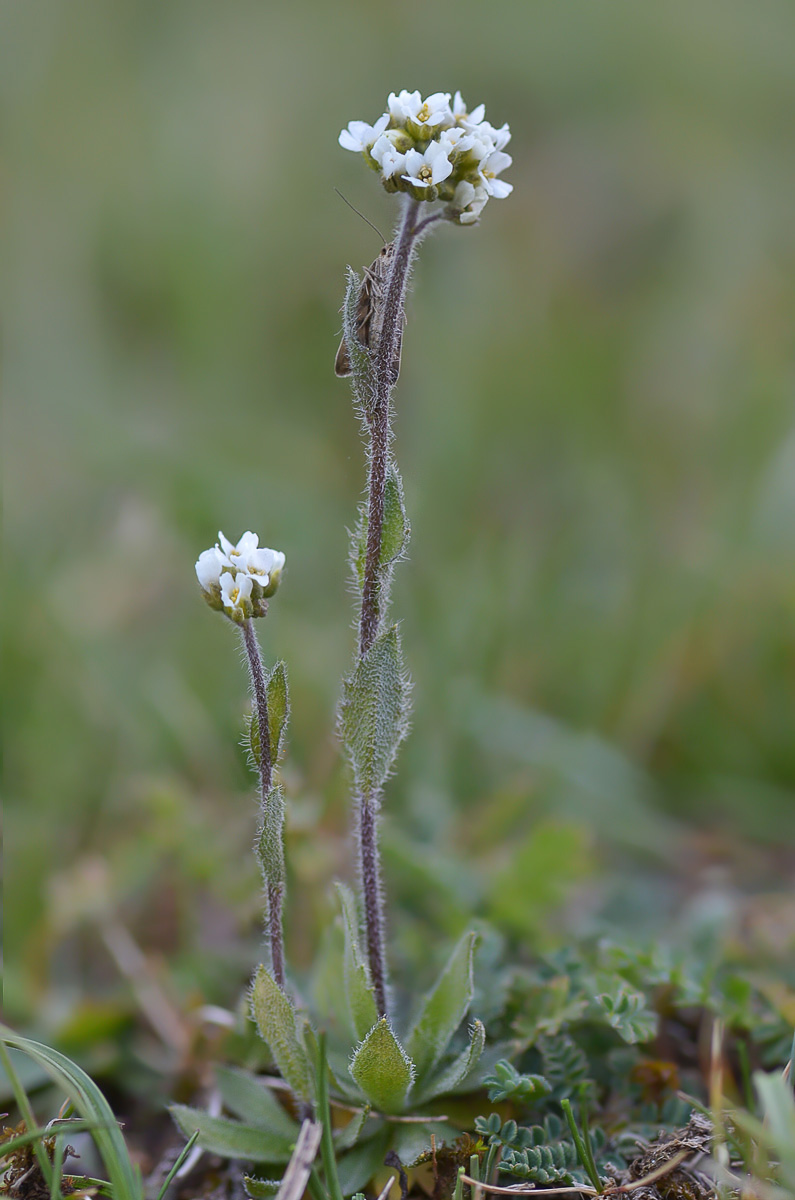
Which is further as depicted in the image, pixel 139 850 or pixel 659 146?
pixel 659 146

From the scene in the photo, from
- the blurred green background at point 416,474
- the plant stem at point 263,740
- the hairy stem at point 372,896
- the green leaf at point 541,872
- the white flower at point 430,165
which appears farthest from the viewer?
the blurred green background at point 416,474

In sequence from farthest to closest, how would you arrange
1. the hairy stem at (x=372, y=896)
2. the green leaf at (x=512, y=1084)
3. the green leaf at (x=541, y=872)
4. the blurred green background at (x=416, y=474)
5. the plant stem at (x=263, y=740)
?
the blurred green background at (x=416, y=474)
the green leaf at (x=541, y=872)
the hairy stem at (x=372, y=896)
the green leaf at (x=512, y=1084)
the plant stem at (x=263, y=740)

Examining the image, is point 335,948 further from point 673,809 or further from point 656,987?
point 673,809

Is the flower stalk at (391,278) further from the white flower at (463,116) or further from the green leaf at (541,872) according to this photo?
the green leaf at (541,872)

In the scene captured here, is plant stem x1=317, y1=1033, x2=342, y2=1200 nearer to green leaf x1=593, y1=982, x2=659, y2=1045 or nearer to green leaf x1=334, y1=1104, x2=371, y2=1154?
green leaf x1=334, y1=1104, x2=371, y2=1154

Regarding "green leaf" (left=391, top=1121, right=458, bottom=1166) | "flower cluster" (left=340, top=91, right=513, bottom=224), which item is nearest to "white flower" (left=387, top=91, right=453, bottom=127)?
"flower cluster" (left=340, top=91, right=513, bottom=224)

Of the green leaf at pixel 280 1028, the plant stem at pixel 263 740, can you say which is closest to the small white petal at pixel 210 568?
the plant stem at pixel 263 740

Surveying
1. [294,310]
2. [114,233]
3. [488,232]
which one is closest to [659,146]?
[488,232]
